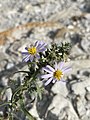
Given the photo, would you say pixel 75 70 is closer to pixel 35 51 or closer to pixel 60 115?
pixel 60 115

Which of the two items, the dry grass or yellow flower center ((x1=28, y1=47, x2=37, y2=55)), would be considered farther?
the dry grass

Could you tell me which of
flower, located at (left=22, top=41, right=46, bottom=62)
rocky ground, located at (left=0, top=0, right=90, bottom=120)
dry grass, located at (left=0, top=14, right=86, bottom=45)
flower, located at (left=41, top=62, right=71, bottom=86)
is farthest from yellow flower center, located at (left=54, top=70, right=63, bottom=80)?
dry grass, located at (left=0, top=14, right=86, bottom=45)

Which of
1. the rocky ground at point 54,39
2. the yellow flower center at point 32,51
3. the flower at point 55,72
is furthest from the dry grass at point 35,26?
→ the flower at point 55,72

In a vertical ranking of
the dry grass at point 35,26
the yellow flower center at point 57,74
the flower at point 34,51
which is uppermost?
the dry grass at point 35,26

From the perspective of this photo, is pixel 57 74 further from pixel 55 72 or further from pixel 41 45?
pixel 41 45

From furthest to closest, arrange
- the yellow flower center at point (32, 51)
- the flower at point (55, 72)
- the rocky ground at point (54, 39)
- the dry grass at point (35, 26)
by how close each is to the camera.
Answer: the dry grass at point (35, 26)
the rocky ground at point (54, 39)
the yellow flower center at point (32, 51)
the flower at point (55, 72)

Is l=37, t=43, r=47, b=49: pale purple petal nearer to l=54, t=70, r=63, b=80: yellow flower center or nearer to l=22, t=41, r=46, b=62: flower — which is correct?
l=22, t=41, r=46, b=62: flower

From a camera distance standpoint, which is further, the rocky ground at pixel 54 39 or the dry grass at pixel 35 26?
the dry grass at pixel 35 26

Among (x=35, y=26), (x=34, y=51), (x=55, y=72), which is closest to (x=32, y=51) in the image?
(x=34, y=51)

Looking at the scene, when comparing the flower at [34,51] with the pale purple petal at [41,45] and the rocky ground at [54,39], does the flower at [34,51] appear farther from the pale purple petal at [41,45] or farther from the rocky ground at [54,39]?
the rocky ground at [54,39]
